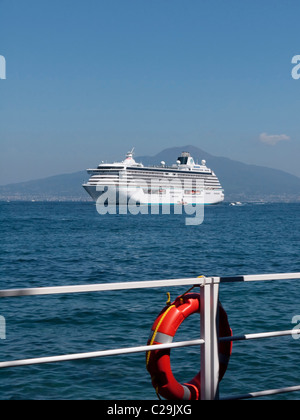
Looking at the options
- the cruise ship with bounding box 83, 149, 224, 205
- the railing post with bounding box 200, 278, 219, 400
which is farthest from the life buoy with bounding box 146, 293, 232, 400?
the cruise ship with bounding box 83, 149, 224, 205

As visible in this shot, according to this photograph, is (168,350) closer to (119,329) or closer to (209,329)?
(209,329)

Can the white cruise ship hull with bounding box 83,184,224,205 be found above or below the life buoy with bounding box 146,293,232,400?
above

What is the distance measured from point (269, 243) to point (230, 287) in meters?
17.4

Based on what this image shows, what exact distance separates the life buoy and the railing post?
104 millimetres

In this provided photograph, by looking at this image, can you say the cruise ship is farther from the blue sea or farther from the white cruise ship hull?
the blue sea

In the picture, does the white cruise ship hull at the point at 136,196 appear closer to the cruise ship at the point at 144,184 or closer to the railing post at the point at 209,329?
the cruise ship at the point at 144,184

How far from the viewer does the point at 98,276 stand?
640 inches

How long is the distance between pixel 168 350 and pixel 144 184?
8248 centimetres

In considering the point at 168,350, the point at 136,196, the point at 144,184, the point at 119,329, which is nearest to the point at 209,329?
the point at 168,350

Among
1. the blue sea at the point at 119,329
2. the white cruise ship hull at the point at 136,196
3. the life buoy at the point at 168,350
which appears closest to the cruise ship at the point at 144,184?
the white cruise ship hull at the point at 136,196

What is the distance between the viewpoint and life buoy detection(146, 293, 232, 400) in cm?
243

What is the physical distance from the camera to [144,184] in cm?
8481
